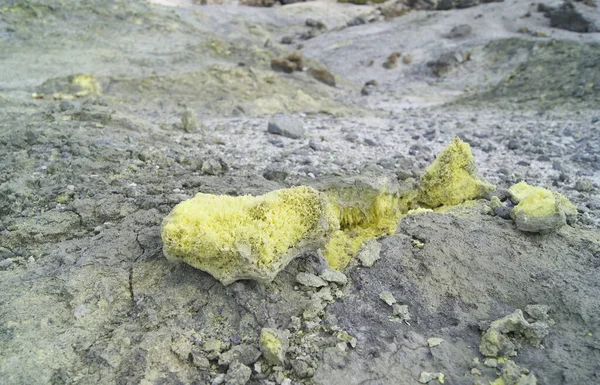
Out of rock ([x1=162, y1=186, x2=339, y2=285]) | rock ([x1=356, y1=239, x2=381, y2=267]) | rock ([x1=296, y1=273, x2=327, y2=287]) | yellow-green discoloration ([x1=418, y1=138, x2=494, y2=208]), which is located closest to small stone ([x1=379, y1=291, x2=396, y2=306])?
rock ([x1=356, y1=239, x2=381, y2=267])

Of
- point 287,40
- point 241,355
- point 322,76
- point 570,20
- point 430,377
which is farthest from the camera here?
point 287,40

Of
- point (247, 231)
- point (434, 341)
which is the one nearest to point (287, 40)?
point (247, 231)

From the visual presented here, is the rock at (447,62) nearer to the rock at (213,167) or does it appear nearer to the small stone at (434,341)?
the rock at (213,167)

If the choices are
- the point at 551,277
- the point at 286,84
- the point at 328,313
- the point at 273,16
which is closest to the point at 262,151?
the point at 328,313

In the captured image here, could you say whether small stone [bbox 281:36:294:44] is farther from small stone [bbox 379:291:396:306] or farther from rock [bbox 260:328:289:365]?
rock [bbox 260:328:289:365]

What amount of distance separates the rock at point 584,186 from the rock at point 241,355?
130 inches

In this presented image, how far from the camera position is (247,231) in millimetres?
2473

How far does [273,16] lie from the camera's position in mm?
20688

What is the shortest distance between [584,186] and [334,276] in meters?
2.70

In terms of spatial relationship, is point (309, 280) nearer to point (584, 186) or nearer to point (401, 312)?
point (401, 312)

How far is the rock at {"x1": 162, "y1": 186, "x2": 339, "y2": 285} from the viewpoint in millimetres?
2441

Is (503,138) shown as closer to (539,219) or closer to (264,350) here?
(539,219)

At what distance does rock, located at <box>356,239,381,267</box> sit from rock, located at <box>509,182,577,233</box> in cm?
96

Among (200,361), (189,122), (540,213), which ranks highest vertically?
(540,213)
